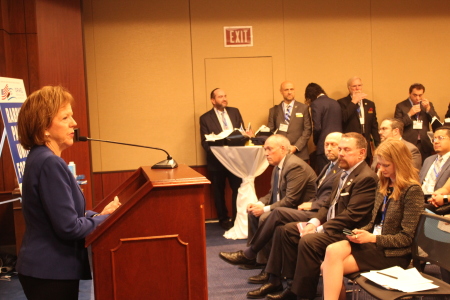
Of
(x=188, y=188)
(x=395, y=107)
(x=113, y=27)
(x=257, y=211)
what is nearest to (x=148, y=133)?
(x=113, y=27)

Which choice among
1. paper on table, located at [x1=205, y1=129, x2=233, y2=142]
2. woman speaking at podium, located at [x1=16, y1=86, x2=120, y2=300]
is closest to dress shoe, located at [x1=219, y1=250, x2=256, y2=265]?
paper on table, located at [x1=205, y1=129, x2=233, y2=142]

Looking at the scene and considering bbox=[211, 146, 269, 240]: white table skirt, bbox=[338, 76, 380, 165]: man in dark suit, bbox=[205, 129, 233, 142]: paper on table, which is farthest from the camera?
bbox=[338, 76, 380, 165]: man in dark suit

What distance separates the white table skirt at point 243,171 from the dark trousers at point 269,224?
1.28m

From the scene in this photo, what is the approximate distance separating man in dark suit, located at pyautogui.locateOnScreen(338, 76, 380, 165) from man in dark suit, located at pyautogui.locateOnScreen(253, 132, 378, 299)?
2.99 m

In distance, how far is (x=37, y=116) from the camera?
5.48 ft

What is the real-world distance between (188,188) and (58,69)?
167 inches

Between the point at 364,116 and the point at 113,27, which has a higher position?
the point at 113,27

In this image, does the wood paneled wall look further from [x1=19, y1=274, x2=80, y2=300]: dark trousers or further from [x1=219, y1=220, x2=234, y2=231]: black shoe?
[x1=19, y1=274, x2=80, y2=300]: dark trousers

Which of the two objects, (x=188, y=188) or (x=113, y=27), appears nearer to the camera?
(x=188, y=188)

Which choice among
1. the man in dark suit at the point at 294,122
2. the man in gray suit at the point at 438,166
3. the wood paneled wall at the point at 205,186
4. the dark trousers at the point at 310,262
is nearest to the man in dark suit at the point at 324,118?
the man in dark suit at the point at 294,122

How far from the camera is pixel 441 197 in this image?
383 centimetres

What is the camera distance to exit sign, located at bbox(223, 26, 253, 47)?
6.68m

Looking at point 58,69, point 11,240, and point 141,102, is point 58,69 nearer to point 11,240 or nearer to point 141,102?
point 141,102

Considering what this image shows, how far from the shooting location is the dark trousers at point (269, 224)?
385 cm
